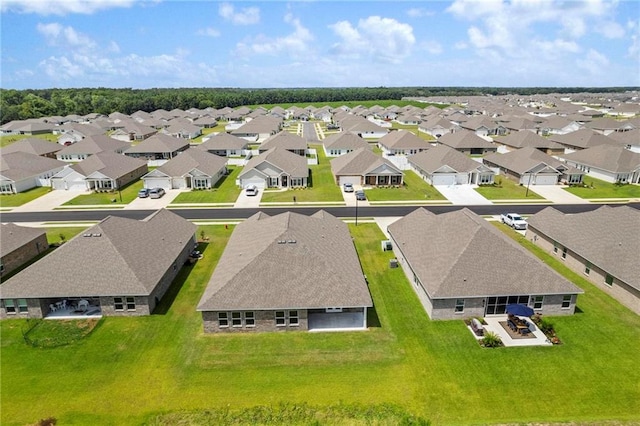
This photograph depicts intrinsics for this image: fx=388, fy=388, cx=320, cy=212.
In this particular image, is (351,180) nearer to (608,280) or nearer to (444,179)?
(444,179)

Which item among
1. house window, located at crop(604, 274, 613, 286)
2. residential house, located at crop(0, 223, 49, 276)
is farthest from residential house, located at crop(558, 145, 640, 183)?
residential house, located at crop(0, 223, 49, 276)

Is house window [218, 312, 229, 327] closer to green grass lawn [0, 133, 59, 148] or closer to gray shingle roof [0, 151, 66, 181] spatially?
gray shingle roof [0, 151, 66, 181]

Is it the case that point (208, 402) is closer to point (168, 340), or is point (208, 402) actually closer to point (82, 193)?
point (168, 340)

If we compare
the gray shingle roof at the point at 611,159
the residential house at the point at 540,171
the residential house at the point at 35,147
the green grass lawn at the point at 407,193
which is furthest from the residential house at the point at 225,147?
the gray shingle roof at the point at 611,159

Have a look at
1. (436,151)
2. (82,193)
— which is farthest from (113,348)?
(436,151)

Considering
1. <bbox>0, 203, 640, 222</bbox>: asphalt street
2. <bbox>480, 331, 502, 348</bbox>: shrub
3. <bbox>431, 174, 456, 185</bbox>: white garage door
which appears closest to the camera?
<bbox>480, 331, 502, 348</bbox>: shrub

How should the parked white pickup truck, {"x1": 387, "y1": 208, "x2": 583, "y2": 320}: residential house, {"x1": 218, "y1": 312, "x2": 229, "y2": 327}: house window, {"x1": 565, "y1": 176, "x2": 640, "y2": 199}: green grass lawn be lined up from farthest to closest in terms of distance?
{"x1": 565, "y1": 176, "x2": 640, "y2": 199}: green grass lawn
the parked white pickup truck
{"x1": 387, "y1": 208, "x2": 583, "y2": 320}: residential house
{"x1": 218, "y1": 312, "x2": 229, "y2": 327}: house window
